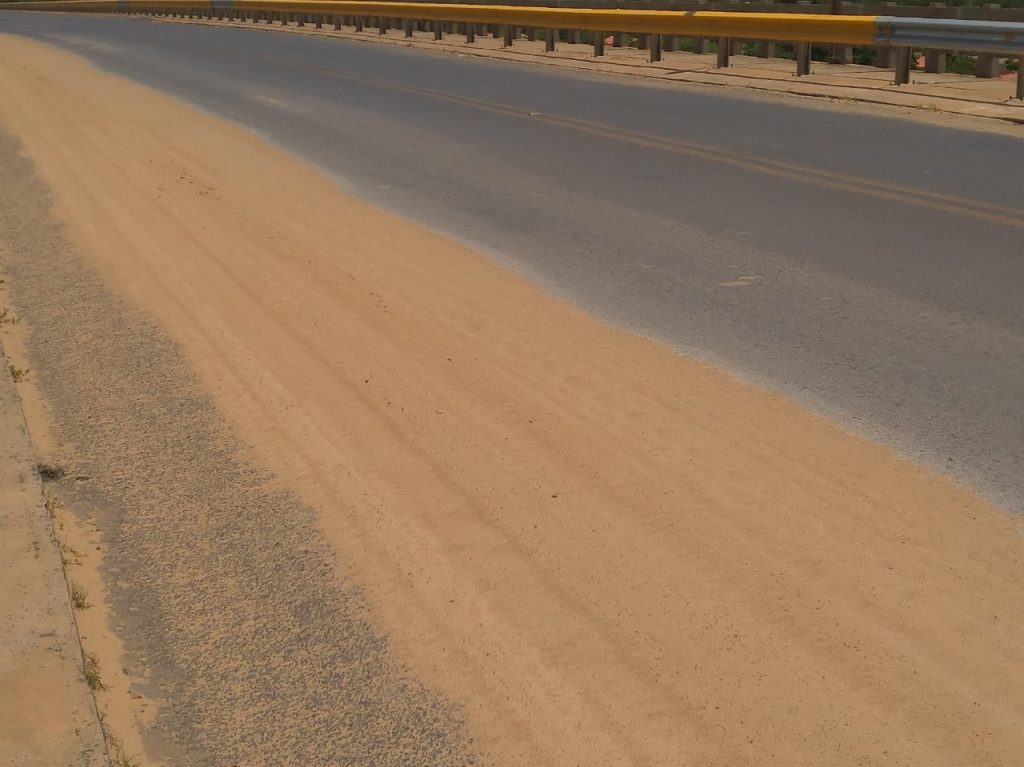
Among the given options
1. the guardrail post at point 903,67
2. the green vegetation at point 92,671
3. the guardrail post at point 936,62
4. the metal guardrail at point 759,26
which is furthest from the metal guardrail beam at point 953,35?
the green vegetation at point 92,671

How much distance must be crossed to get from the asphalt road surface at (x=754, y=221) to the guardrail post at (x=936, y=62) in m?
3.64

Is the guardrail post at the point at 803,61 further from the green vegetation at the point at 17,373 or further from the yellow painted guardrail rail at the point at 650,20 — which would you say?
the green vegetation at the point at 17,373

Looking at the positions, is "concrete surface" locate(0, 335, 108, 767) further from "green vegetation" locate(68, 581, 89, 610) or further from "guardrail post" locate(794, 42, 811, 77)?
"guardrail post" locate(794, 42, 811, 77)

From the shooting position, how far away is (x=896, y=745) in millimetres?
3455

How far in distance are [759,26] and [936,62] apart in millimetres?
2740

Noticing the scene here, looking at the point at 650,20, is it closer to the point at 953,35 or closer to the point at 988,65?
the point at 988,65

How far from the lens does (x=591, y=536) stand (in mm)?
4715

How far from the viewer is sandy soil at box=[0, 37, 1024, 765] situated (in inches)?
143

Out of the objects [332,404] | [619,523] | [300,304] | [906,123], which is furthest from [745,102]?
[619,523]

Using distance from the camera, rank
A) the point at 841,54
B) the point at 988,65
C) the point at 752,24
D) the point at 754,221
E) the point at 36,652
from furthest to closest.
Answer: the point at 841,54 → the point at 752,24 → the point at 988,65 → the point at 754,221 → the point at 36,652

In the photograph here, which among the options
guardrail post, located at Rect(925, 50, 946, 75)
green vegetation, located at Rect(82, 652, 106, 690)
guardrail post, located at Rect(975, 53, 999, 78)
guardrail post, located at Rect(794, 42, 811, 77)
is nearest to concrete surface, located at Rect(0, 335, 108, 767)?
green vegetation, located at Rect(82, 652, 106, 690)

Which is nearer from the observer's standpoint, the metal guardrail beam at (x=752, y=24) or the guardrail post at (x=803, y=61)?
the metal guardrail beam at (x=752, y=24)

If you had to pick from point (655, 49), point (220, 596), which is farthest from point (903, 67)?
point (220, 596)

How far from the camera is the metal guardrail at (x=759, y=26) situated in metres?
16.8
